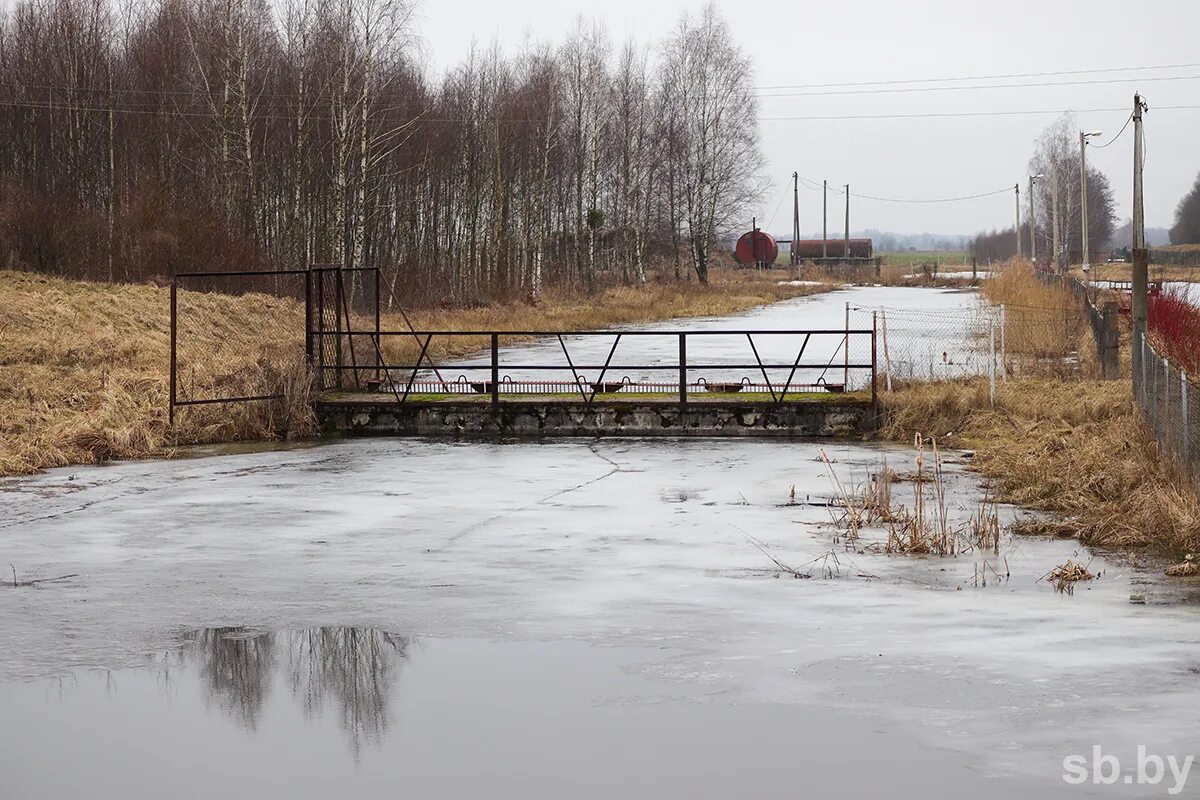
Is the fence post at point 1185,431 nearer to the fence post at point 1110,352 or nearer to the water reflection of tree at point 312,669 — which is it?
the water reflection of tree at point 312,669

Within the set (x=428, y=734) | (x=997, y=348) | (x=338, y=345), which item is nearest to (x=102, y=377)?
(x=338, y=345)

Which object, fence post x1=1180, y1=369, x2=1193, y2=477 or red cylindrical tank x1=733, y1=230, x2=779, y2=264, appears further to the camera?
red cylindrical tank x1=733, y1=230, x2=779, y2=264

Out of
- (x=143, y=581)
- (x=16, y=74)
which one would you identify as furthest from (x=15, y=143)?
(x=143, y=581)

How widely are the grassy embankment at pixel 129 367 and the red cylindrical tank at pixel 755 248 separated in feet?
240

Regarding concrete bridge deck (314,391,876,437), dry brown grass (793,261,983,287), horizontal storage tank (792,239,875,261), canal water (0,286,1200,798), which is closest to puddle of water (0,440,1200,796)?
canal water (0,286,1200,798)

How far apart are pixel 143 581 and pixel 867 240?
130593 millimetres

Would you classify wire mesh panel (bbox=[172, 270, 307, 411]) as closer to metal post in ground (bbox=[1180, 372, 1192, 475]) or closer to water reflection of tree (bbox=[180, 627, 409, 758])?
water reflection of tree (bbox=[180, 627, 409, 758])

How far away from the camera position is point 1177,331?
27734mm

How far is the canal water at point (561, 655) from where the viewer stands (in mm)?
6922

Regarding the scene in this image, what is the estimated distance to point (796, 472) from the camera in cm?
1822

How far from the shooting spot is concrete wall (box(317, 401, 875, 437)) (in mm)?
22297

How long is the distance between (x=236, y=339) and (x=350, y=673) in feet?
84.6

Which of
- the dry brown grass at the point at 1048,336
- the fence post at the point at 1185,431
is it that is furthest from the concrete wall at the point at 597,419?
the fence post at the point at 1185,431

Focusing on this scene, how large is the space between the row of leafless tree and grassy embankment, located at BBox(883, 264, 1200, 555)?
24.1 m
